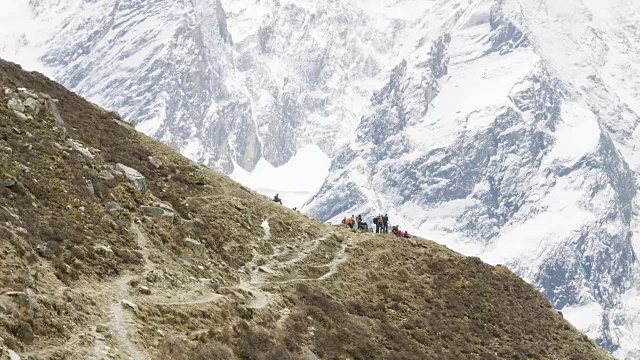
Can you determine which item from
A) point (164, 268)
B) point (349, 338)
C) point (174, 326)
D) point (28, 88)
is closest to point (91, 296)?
point (174, 326)

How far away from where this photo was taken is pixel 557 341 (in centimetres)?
6856

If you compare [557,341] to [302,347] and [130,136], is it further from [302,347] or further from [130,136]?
[130,136]

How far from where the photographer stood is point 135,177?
59.6 meters

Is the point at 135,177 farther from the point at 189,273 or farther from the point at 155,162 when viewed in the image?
the point at 189,273

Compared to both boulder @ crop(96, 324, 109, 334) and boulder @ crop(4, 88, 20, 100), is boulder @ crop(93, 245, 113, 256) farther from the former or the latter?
boulder @ crop(4, 88, 20, 100)

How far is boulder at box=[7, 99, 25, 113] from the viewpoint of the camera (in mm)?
58812

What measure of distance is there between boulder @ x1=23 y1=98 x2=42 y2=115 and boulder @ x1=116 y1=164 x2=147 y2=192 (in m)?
6.21

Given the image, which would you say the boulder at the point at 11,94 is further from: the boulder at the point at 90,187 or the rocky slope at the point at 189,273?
the boulder at the point at 90,187

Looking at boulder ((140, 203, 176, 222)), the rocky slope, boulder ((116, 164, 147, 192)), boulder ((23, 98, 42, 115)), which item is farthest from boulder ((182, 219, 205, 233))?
boulder ((23, 98, 42, 115))

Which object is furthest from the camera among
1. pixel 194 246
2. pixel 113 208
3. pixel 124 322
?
pixel 194 246

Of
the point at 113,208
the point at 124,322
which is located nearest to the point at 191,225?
the point at 113,208

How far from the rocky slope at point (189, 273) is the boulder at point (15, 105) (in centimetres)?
9

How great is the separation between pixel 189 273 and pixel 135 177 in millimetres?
10339

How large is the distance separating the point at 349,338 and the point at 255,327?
735 centimetres
